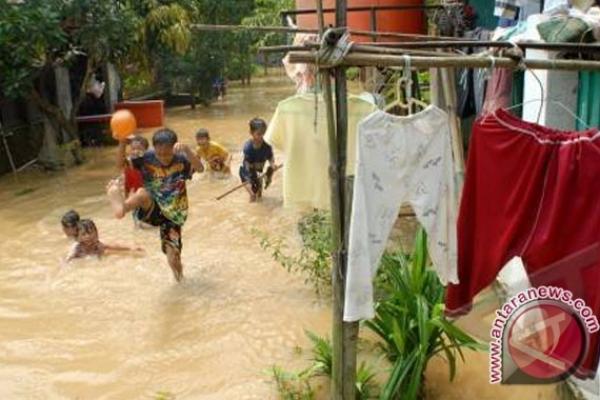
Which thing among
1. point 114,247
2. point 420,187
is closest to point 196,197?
point 114,247

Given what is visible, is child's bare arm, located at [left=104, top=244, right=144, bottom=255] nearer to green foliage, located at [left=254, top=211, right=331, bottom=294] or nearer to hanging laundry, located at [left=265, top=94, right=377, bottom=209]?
green foliage, located at [left=254, top=211, right=331, bottom=294]

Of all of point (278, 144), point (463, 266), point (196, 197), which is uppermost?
point (278, 144)

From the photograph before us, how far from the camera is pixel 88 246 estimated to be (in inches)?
261

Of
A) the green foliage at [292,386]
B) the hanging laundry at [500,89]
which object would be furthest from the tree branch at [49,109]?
the green foliage at [292,386]

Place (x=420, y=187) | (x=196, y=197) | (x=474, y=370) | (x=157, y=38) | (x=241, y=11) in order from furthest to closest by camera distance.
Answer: (x=241, y=11) → (x=157, y=38) → (x=196, y=197) → (x=474, y=370) → (x=420, y=187)

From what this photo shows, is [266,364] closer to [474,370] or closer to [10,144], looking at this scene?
[474,370]

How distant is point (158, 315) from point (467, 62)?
370cm

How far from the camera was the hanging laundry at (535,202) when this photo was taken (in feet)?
7.95

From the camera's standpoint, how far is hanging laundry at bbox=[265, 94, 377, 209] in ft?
13.2

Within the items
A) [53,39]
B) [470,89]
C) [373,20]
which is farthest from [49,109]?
[470,89]

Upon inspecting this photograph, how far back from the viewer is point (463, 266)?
287 cm

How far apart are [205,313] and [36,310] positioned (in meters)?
1.53

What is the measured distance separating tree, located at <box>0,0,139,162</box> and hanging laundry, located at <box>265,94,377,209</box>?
646 cm

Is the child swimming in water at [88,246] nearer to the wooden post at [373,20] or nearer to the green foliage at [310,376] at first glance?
the green foliage at [310,376]
